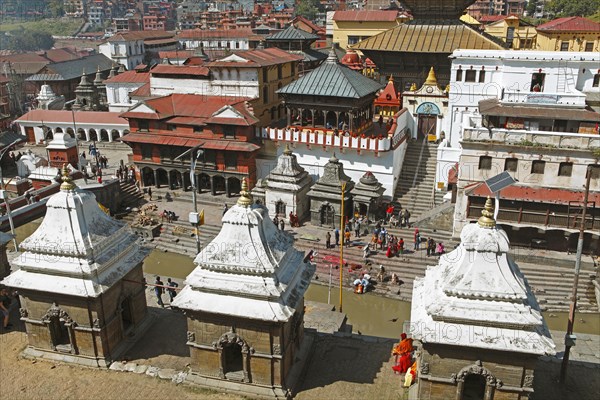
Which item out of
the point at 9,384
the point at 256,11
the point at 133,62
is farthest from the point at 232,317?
the point at 256,11

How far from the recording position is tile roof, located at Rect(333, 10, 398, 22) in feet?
194

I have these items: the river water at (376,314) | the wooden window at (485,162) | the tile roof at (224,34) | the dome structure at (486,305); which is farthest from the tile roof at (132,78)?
the dome structure at (486,305)

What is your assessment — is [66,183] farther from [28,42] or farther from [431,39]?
[28,42]

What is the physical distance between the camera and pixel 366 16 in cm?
6050

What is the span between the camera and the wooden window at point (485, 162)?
1009 inches

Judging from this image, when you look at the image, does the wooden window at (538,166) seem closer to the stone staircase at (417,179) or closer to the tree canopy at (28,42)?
the stone staircase at (417,179)

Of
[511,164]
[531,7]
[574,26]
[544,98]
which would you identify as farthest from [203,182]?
[531,7]

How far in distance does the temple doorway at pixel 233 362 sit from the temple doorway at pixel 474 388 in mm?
5164

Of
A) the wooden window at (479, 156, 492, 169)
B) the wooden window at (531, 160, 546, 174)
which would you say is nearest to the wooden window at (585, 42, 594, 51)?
the wooden window at (531, 160, 546, 174)

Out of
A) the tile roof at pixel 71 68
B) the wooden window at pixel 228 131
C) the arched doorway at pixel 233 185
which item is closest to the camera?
the wooden window at pixel 228 131

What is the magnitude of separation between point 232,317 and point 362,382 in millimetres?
3660

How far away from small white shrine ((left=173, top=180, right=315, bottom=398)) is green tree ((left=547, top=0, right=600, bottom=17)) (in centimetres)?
7218

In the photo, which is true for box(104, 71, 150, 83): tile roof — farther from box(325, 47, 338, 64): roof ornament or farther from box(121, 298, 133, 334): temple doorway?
box(121, 298, 133, 334): temple doorway

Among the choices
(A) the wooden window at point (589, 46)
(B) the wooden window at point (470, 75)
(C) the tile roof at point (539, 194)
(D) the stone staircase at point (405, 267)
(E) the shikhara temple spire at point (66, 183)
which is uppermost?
(A) the wooden window at point (589, 46)
